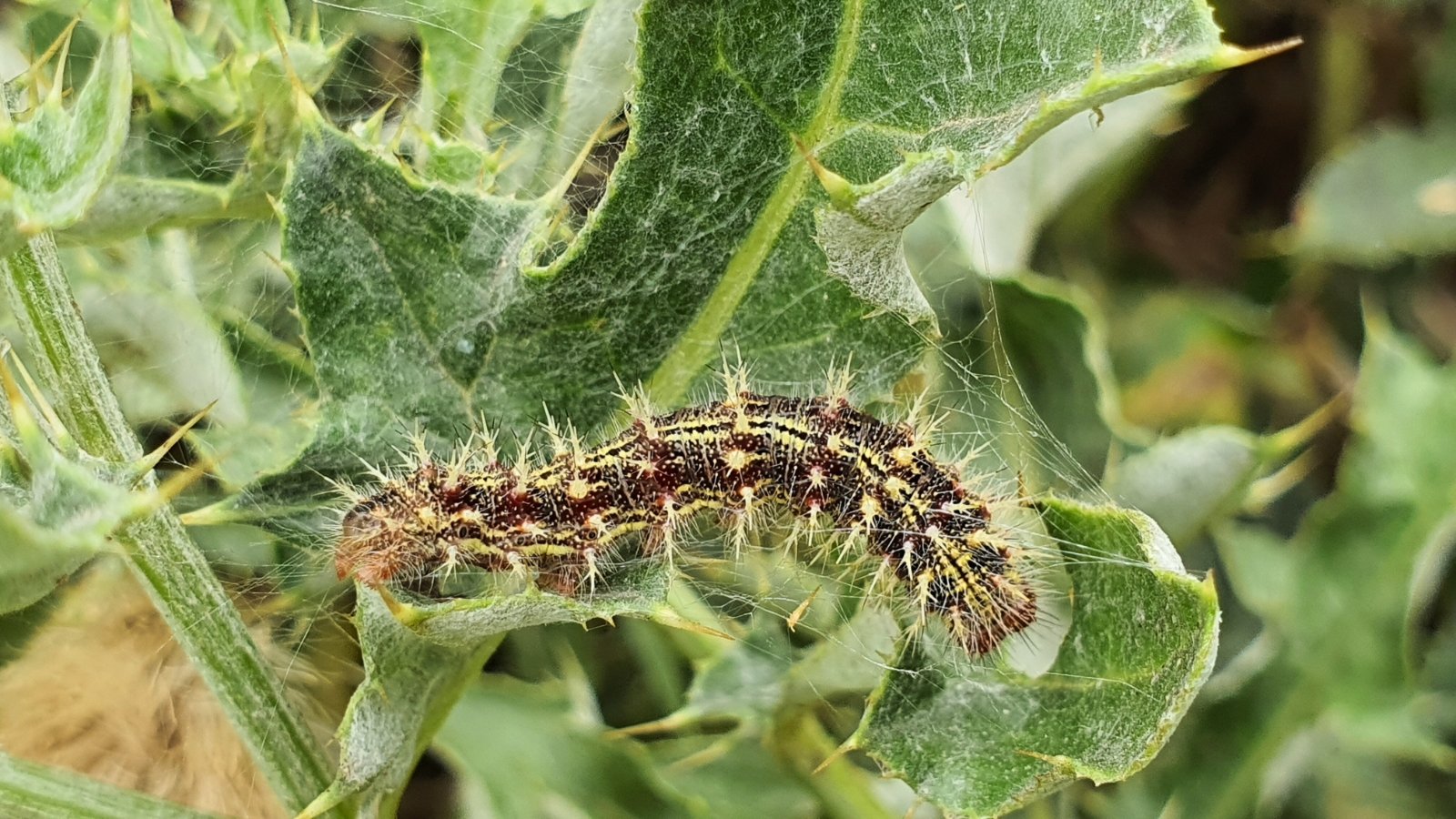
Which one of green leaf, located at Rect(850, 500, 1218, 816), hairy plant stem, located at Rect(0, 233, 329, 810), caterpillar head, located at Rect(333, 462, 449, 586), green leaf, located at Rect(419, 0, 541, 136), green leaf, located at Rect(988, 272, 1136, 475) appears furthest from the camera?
green leaf, located at Rect(988, 272, 1136, 475)

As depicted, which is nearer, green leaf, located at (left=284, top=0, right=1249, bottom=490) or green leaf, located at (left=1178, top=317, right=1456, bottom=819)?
green leaf, located at (left=284, top=0, right=1249, bottom=490)

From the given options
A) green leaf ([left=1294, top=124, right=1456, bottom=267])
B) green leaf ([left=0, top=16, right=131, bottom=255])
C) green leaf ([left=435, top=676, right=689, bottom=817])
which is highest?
green leaf ([left=0, top=16, right=131, bottom=255])

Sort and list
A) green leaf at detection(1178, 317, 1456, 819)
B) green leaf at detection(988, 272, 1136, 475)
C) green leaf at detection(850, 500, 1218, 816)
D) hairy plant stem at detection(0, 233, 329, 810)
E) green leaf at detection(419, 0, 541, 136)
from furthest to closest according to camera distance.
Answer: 1. green leaf at detection(1178, 317, 1456, 819)
2. green leaf at detection(988, 272, 1136, 475)
3. green leaf at detection(419, 0, 541, 136)
4. hairy plant stem at detection(0, 233, 329, 810)
5. green leaf at detection(850, 500, 1218, 816)

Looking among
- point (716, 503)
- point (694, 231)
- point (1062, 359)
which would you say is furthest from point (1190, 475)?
point (694, 231)

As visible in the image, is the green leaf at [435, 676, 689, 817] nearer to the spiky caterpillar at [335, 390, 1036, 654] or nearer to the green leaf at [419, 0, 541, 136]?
the spiky caterpillar at [335, 390, 1036, 654]

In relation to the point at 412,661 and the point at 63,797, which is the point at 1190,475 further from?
the point at 63,797

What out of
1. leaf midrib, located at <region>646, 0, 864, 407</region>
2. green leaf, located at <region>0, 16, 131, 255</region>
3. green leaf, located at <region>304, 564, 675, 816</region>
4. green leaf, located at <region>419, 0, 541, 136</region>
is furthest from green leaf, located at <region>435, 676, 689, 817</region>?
green leaf, located at <region>0, 16, 131, 255</region>

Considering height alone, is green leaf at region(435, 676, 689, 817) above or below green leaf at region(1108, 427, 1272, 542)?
below

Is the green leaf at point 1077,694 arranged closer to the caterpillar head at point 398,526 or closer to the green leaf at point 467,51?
the caterpillar head at point 398,526
